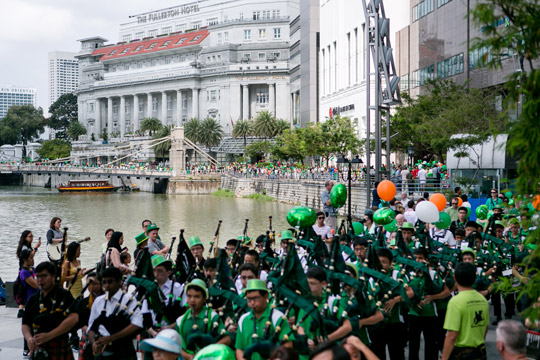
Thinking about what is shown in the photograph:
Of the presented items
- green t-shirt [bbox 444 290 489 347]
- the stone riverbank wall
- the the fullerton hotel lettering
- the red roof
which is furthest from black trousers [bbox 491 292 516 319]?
the the fullerton hotel lettering

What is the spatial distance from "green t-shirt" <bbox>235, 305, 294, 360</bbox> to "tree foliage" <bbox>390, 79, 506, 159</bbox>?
70.8 feet

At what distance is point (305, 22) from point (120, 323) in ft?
269

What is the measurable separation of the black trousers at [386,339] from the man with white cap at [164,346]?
11.4 feet

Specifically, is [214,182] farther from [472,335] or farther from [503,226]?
[472,335]

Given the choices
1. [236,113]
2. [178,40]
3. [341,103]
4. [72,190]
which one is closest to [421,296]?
[341,103]

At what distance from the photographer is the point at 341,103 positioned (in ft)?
230

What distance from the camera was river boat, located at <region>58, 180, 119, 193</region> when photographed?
89000mm

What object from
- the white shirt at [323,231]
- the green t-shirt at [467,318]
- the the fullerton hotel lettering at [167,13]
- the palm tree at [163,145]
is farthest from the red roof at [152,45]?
the green t-shirt at [467,318]

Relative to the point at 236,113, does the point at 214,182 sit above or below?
below

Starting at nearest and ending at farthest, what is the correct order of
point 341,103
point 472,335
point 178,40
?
point 472,335
point 341,103
point 178,40

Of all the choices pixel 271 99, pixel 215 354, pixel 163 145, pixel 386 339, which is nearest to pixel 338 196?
pixel 386 339

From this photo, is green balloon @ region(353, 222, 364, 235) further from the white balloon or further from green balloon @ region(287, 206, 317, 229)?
green balloon @ region(287, 206, 317, 229)

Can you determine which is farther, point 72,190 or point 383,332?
point 72,190

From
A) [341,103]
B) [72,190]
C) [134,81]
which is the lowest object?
[72,190]
